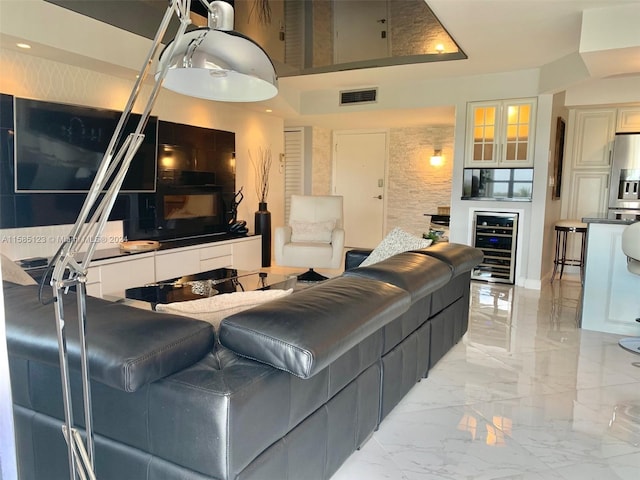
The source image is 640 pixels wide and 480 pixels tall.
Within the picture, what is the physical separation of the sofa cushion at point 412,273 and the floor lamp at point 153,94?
0.91m

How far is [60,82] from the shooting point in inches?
145

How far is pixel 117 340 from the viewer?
44.1 inches

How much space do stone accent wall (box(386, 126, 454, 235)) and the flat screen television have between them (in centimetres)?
469

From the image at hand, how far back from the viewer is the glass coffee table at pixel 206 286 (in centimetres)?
288

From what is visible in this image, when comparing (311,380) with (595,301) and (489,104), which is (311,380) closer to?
(595,301)

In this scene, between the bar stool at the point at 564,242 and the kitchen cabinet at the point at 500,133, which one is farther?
the bar stool at the point at 564,242

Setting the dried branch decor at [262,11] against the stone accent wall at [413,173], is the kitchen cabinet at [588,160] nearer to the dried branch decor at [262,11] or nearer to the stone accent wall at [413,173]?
the stone accent wall at [413,173]

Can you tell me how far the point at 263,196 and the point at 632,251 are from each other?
4440 millimetres

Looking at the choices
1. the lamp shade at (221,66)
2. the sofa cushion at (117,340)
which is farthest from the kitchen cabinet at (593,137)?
the sofa cushion at (117,340)

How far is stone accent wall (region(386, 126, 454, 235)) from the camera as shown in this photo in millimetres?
7414

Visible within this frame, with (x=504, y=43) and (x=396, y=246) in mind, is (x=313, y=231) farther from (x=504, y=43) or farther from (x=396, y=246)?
(x=504, y=43)

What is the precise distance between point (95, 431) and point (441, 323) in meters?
2.00

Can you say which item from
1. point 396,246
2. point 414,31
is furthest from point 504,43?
point 396,246

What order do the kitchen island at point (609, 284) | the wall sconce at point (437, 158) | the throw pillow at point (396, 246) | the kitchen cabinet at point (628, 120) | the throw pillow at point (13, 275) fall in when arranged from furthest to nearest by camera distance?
the wall sconce at point (437, 158), the kitchen cabinet at point (628, 120), the kitchen island at point (609, 284), the throw pillow at point (396, 246), the throw pillow at point (13, 275)
